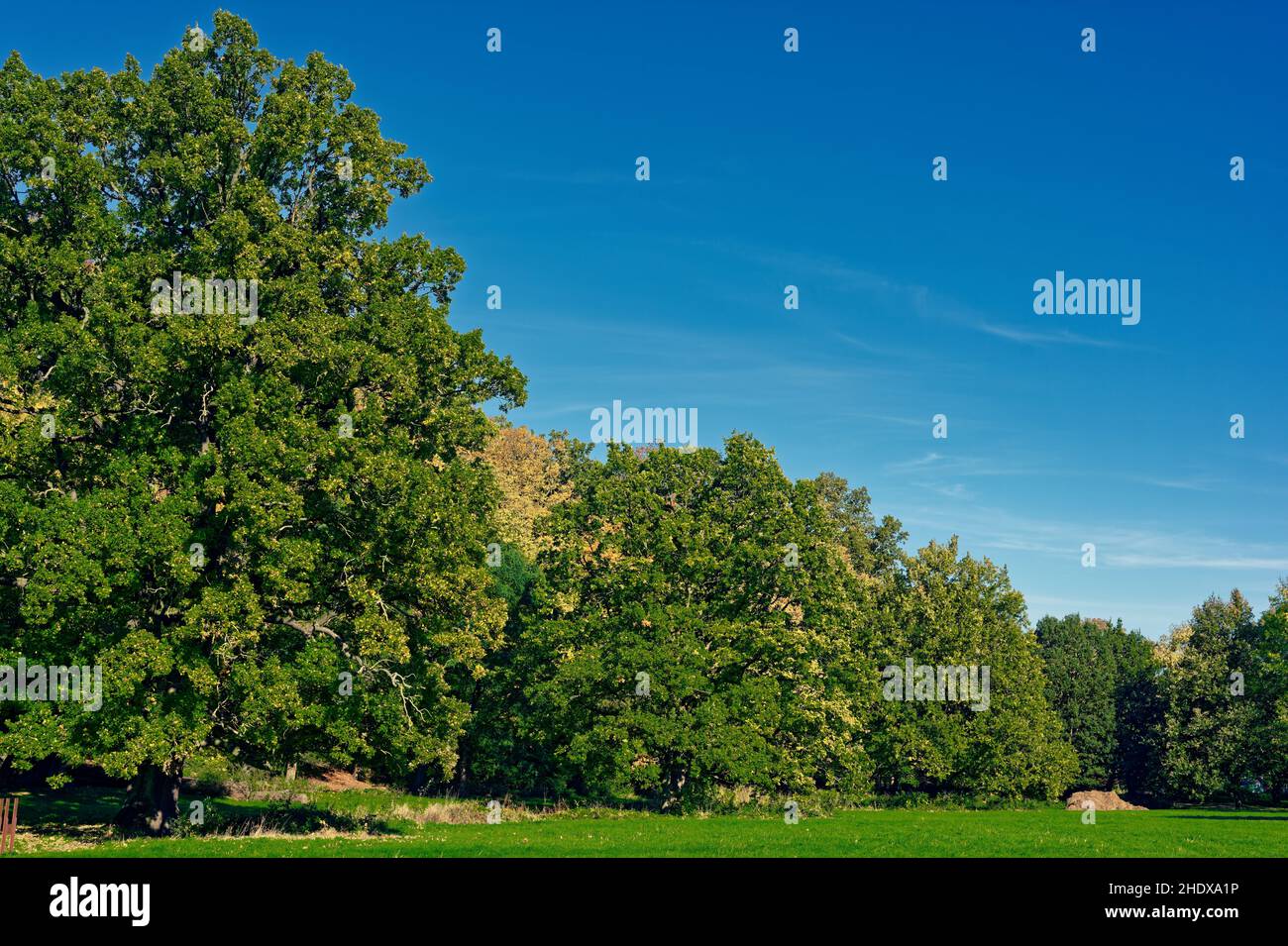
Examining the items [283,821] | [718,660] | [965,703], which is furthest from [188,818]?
[965,703]

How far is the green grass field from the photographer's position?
91.5 feet

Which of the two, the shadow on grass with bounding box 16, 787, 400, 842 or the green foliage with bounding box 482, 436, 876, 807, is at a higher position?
the green foliage with bounding box 482, 436, 876, 807

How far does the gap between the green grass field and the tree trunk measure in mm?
959

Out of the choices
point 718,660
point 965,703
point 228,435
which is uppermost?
point 228,435

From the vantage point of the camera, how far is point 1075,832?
4134 centimetres

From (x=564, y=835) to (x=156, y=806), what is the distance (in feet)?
45.7

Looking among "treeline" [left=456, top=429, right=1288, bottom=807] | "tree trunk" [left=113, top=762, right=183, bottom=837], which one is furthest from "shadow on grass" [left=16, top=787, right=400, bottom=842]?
"treeline" [left=456, top=429, right=1288, bottom=807]

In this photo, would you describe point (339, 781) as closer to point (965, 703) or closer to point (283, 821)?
point (283, 821)

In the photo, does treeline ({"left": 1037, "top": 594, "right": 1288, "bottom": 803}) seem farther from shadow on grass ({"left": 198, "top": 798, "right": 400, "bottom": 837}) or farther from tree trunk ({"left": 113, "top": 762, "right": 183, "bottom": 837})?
tree trunk ({"left": 113, "top": 762, "right": 183, "bottom": 837})

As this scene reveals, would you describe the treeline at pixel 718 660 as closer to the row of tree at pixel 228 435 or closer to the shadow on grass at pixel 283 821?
the shadow on grass at pixel 283 821

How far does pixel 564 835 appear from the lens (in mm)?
35031

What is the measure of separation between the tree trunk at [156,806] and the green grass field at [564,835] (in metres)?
0.96

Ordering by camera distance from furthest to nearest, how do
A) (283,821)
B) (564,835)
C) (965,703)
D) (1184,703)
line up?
1. (1184,703)
2. (965,703)
3. (283,821)
4. (564,835)
